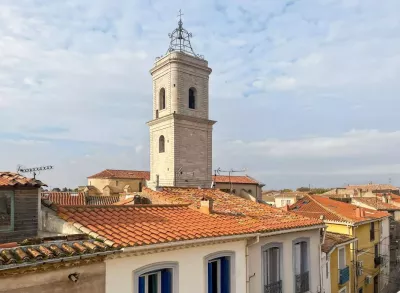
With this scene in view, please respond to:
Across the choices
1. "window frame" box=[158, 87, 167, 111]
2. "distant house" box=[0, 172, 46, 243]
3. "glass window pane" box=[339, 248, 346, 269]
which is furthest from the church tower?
"distant house" box=[0, 172, 46, 243]

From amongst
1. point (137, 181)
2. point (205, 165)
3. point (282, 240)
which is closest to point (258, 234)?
point (282, 240)

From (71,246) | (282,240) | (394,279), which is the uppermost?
(71,246)

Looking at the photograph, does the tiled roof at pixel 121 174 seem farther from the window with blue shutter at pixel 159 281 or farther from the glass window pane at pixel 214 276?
the window with blue shutter at pixel 159 281

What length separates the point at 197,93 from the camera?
25.0 meters

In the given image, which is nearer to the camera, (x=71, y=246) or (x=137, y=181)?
(x=71, y=246)

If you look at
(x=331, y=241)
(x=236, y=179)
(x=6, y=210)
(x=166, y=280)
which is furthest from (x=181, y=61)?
(x=236, y=179)

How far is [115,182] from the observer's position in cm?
5366

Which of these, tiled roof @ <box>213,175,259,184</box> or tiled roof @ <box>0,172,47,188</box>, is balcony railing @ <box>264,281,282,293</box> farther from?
tiled roof @ <box>213,175,259,184</box>

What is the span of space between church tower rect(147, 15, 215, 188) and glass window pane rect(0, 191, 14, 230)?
15551 millimetres

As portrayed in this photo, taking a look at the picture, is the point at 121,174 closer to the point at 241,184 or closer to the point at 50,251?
the point at 241,184

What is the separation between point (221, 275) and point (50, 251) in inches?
223

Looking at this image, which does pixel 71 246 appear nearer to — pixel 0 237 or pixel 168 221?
pixel 0 237

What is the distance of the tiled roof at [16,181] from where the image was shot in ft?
25.4

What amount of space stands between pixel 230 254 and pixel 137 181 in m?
46.2
